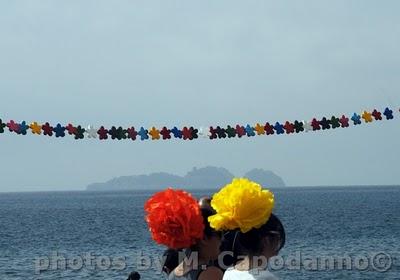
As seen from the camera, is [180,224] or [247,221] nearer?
[247,221]

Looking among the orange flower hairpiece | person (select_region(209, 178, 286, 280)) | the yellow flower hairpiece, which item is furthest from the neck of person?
the orange flower hairpiece

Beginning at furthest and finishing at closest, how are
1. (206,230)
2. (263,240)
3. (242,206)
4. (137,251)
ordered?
(137,251) → (206,230) → (242,206) → (263,240)

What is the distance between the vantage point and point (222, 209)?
5559 millimetres

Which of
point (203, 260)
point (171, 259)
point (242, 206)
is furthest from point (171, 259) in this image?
point (242, 206)

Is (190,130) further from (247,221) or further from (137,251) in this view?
(137,251)

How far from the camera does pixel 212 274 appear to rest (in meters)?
5.78

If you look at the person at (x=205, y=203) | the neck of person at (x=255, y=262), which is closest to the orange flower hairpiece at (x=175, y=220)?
the person at (x=205, y=203)

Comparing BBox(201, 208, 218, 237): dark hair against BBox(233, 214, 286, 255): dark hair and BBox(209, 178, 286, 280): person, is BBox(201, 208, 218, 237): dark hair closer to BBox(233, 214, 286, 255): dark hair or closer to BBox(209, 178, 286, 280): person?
BBox(209, 178, 286, 280): person

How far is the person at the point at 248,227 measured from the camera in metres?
5.04

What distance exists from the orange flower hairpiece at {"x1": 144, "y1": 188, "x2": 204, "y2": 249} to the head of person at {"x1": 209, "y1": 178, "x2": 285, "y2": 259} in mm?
242

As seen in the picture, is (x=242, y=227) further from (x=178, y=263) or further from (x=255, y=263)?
(x=178, y=263)

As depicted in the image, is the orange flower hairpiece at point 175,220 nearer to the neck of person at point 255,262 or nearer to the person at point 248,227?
the person at point 248,227

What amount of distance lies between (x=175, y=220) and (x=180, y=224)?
5cm

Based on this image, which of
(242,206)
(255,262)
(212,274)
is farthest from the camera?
(212,274)
